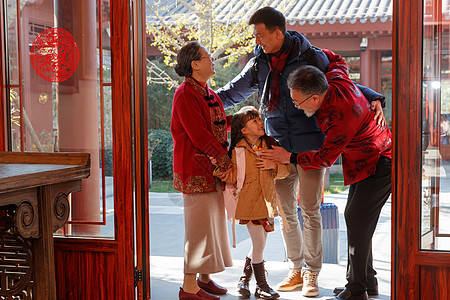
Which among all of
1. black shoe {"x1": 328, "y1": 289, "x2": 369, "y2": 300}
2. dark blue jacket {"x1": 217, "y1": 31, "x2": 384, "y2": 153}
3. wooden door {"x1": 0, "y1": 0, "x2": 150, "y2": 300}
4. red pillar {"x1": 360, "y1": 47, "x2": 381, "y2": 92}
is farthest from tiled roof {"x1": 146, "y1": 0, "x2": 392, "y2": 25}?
black shoe {"x1": 328, "y1": 289, "x2": 369, "y2": 300}

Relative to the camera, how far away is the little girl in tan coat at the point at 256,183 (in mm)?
2873

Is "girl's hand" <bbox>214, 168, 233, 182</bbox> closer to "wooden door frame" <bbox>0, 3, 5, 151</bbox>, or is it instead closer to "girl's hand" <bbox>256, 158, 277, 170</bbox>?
"girl's hand" <bbox>256, 158, 277, 170</bbox>

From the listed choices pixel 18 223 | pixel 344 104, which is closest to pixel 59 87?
pixel 18 223

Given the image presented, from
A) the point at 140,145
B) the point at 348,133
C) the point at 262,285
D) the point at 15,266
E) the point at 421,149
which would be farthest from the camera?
the point at 262,285

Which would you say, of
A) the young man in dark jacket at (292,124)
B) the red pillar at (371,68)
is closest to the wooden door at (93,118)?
the young man in dark jacket at (292,124)

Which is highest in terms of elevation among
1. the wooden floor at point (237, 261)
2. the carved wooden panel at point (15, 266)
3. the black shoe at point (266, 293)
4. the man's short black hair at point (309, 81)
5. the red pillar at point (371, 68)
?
the red pillar at point (371, 68)

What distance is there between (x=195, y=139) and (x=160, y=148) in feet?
16.7

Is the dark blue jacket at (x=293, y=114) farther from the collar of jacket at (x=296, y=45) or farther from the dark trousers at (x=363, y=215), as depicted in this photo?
the dark trousers at (x=363, y=215)

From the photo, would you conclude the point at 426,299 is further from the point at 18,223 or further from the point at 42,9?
the point at 42,9

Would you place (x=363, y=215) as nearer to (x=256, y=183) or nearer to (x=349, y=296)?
(x=349, y=296)

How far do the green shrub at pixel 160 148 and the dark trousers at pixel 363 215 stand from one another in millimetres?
5005

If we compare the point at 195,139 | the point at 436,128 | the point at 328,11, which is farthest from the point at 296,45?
the point at 328,11

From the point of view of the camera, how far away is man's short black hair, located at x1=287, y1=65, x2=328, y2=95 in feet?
8.69

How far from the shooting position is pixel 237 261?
3.86m
